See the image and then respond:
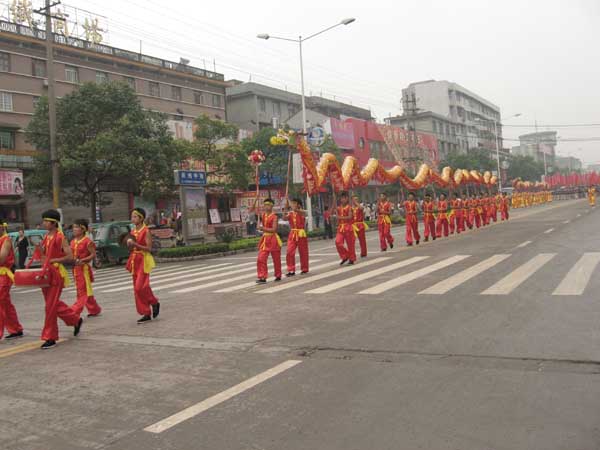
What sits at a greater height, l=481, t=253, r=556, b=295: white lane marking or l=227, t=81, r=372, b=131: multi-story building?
l=227, t=81, r=372, b=131: multi-story building

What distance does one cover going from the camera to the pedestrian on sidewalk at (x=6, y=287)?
7.42m

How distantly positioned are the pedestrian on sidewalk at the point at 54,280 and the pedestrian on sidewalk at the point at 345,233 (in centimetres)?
760

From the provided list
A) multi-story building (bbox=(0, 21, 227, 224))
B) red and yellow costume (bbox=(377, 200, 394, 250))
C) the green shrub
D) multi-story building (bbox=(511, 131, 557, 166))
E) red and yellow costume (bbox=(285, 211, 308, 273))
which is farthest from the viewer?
multi-story building (bbox=(511, 131, 557, 166))

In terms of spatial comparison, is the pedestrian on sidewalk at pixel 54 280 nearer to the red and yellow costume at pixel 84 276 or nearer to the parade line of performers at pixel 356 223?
the red and yellow costume at pixel 84 276

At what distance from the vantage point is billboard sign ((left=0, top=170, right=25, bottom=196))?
28281mm

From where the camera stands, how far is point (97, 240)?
20.9 meters

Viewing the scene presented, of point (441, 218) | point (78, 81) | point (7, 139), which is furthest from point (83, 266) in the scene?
point (78, 81)

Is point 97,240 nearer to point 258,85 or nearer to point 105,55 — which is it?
point 105,55

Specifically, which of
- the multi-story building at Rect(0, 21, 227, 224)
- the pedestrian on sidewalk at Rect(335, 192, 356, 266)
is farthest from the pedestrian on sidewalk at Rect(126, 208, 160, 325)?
A: the multi-story building at Rect(0, 21, 227, 224)

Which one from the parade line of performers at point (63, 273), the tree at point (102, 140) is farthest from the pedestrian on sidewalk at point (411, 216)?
the tree at point (102, 140)

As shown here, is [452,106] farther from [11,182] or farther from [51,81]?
[51,81]

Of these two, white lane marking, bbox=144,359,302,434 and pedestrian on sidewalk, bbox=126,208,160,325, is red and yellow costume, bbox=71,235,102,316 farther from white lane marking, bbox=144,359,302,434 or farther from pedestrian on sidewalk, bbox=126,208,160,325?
white lane marking, bbox=144,359,302,434

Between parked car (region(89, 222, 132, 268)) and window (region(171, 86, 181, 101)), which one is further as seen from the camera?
window (region(171, 86, 181, 101))

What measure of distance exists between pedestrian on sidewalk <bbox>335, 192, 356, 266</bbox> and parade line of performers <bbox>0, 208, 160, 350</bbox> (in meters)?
6.39
